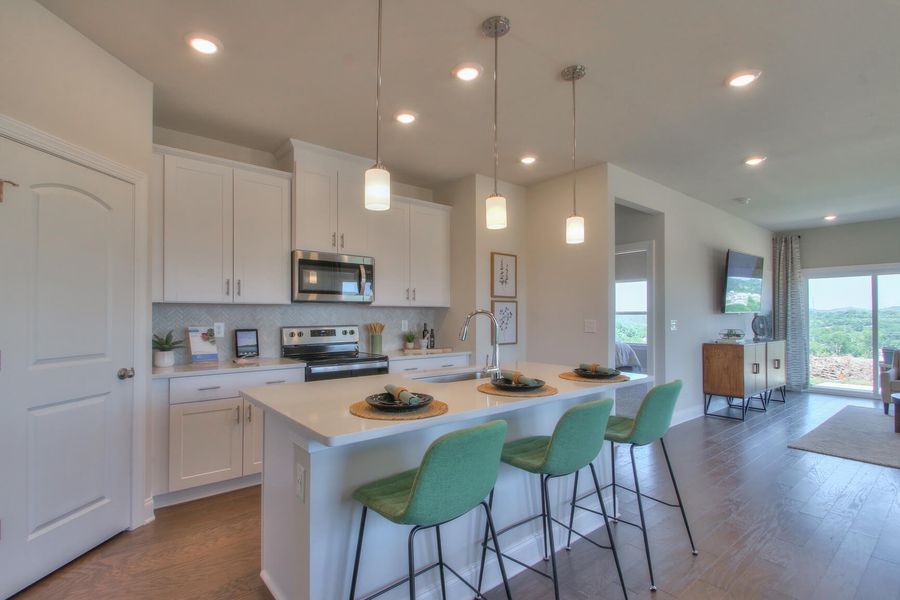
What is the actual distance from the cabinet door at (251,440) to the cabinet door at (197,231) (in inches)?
33.8

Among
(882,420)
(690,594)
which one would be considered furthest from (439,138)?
(882,420)

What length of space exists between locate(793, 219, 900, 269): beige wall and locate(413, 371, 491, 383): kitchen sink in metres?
7.24

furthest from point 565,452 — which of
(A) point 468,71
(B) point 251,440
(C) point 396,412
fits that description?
(B) point 251,440

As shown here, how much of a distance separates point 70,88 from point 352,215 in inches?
80.1

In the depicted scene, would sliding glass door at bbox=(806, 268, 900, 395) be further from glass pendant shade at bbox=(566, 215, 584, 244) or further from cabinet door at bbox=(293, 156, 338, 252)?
cabinet door at bbox=(293, 156, 338, 252)

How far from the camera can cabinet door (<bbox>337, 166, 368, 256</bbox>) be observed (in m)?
3.87

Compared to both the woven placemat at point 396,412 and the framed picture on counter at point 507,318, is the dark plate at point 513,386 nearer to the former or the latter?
the woven placemat at point 396,412

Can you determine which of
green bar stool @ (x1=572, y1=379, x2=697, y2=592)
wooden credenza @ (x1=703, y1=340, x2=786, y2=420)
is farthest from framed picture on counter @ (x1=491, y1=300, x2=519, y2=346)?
wooden credenza @ (x1=703, y1=340, x2=786, y2=420)

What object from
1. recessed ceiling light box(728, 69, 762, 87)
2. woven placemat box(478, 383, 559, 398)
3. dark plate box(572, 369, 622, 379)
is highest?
recessed ceiling light box(728, 69, 762, 87)

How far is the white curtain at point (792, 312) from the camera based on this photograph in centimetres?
711

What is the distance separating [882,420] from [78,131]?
26.0ft

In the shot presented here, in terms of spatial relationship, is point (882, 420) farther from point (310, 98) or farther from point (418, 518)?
point (310, 98)

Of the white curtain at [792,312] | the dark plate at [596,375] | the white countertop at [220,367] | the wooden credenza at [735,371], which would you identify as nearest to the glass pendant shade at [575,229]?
the dark plate at [596,375]

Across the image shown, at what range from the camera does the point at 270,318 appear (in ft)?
12.3
